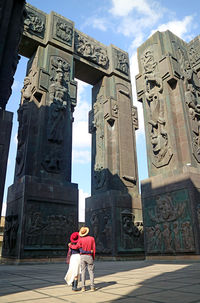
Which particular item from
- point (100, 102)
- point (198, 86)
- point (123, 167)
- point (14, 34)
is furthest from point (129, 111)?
point (14, 34)

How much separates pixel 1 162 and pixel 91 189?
15251 mm

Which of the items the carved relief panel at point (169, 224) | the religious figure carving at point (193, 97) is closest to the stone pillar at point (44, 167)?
the carved relief panel at point (169, 224)

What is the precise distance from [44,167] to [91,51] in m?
12.2

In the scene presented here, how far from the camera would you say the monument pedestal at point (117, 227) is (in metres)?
16.7

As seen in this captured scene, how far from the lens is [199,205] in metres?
11.2

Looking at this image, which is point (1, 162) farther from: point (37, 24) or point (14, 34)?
point (37, 24)

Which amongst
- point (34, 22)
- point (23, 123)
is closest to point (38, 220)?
point (23, 123)

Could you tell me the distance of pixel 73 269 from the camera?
16.5ft

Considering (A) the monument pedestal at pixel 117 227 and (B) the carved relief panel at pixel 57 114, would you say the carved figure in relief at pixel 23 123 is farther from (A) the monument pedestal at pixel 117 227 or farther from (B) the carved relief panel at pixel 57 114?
(A) the monument pedestal at pixel 117 227

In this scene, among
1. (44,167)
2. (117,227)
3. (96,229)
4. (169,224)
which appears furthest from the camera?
(96,229)

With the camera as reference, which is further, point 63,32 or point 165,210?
point 63,32

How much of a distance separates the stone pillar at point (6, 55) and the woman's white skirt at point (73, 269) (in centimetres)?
215

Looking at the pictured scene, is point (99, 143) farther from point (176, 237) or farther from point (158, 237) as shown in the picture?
point (176, 237)

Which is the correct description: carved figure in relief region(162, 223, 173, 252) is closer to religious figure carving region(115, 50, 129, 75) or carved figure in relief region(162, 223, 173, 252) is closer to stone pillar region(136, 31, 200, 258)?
stone pillar region(136, 31, 200, 258)
